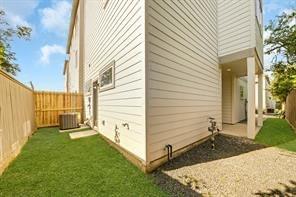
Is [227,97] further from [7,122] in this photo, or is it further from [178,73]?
[7,122]

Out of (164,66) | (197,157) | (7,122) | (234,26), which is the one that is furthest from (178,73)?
(234,26)

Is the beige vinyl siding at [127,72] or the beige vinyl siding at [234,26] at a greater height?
the beige vinyl siding at [234,26]

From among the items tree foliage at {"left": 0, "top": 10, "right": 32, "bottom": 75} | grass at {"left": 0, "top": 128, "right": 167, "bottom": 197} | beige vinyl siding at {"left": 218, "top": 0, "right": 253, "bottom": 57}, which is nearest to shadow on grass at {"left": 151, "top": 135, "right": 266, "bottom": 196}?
grass at {"left": 0, "top": 128, "right": 167, "bottom": 197}

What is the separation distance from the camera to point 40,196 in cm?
295

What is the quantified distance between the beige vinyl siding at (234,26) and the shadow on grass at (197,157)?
353cm

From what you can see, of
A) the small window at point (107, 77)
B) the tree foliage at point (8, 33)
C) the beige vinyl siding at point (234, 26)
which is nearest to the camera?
the small window at point (107, 77)

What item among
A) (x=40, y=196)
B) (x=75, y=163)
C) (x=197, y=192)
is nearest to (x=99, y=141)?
(x=75, y=163)

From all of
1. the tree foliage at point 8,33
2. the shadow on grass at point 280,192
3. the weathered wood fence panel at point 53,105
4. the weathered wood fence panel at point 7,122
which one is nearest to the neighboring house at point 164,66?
the shadow on grass at point 280,192

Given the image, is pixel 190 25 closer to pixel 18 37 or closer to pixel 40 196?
pixel 40 196

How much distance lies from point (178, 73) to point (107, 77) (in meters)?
2.62

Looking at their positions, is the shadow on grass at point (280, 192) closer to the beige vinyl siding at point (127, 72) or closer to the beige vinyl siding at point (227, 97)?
the beige vinyl siding at point (127, 72)

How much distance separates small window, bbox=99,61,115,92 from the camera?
588cm

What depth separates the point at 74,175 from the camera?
377 centimetres

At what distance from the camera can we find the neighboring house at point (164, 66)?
13.3 ft
